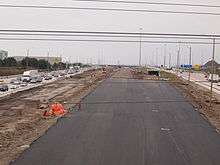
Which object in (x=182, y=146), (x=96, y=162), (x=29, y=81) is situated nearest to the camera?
(x=96, y=162)

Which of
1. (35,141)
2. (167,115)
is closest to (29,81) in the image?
(167,115)

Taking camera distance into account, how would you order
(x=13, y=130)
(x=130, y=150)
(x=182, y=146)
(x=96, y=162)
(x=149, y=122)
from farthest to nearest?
(x=149, y=122) < (x=13, y=130) < (x=182, y=146) < (x=130, y=150) < (x=96, y=162)

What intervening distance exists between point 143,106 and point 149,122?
12.7 meters

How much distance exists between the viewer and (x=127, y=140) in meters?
24.5

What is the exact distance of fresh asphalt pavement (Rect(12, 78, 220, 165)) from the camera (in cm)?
1894

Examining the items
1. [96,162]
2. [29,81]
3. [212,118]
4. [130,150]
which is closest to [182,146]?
[130,150]

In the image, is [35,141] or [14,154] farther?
[35,141]

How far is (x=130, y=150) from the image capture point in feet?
69.4

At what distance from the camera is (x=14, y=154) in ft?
66.2

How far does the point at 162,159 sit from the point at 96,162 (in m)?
3.03

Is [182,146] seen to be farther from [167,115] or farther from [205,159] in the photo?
[167,115]

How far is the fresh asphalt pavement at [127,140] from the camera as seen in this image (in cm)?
1894

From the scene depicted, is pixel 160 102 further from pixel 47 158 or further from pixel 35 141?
pixel 47 158

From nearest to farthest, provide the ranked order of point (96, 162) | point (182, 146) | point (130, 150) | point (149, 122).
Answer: point (96, 162)
point (130, 150)
point (182, 146)
point (149, 122)
